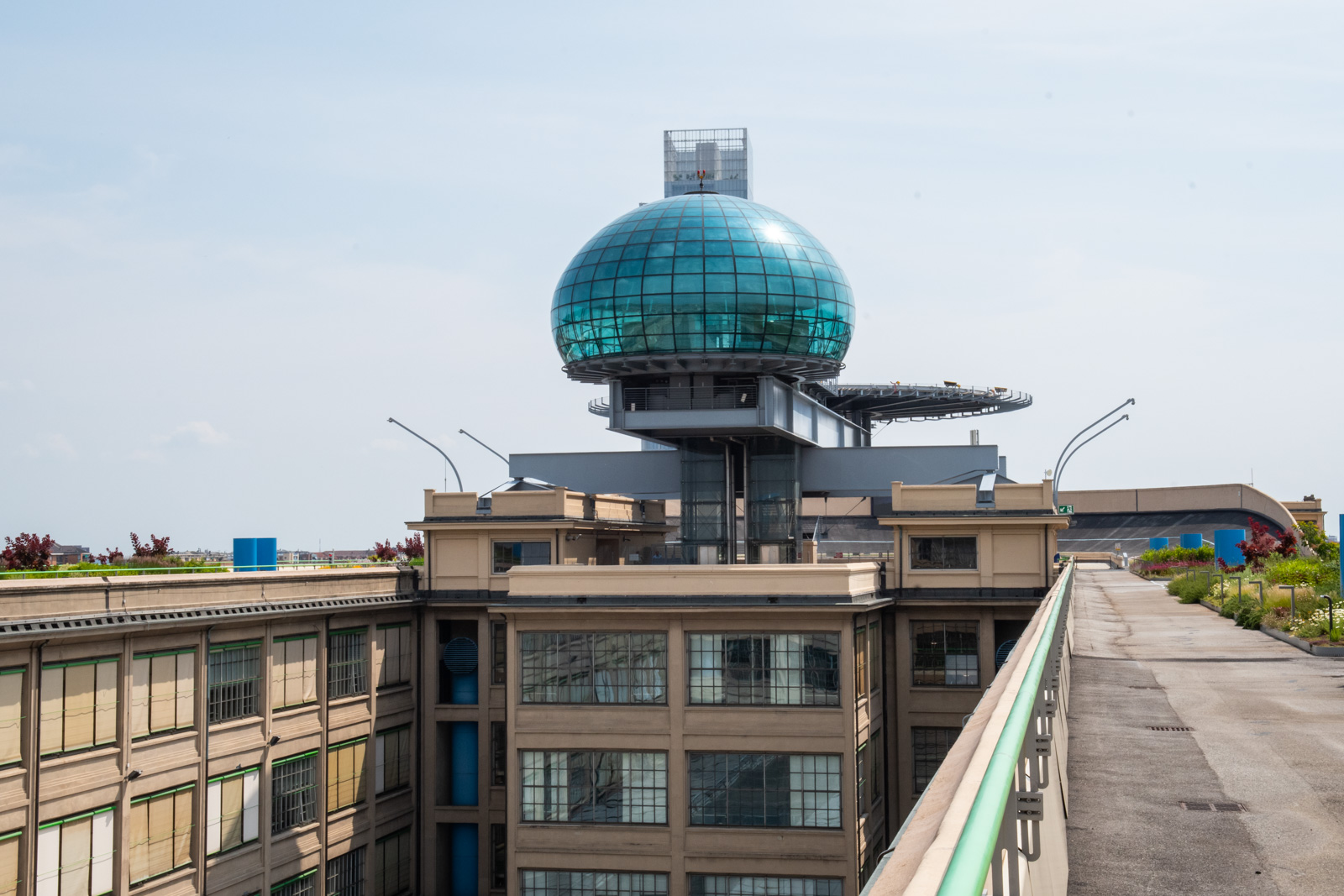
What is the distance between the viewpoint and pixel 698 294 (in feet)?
162

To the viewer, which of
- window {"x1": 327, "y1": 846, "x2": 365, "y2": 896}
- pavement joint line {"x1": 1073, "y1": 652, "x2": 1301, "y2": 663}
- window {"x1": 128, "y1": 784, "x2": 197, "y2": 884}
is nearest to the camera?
pavement joint line {"x1": 1073, "y1": 652, "x2": 1301, "y2": 663}

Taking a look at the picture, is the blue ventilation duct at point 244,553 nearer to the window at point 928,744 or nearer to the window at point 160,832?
the window at point 160,832

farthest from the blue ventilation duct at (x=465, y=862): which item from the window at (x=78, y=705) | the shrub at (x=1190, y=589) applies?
the shrub at (x=1190, y=589)

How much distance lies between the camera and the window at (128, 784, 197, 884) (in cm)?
3045

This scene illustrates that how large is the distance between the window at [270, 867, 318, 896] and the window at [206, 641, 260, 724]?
542cm

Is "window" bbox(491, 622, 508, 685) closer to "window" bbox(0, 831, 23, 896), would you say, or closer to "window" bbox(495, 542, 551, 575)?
"window" bbox(495, 542, 551, 575)

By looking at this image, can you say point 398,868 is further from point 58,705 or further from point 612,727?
point 58,705

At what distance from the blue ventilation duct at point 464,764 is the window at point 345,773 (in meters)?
5.21

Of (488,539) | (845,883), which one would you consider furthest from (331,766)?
(845,883)

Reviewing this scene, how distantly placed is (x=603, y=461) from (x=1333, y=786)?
49.5 meters

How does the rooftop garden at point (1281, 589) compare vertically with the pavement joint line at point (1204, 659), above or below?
above

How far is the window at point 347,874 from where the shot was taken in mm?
38906

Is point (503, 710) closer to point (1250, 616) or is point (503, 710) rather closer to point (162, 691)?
point (162, 691)

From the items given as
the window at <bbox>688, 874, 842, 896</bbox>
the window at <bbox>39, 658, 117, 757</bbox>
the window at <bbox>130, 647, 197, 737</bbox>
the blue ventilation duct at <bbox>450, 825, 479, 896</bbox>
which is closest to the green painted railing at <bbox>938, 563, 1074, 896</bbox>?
the window at <bbox>39, 658, 117, 757</bbox>
